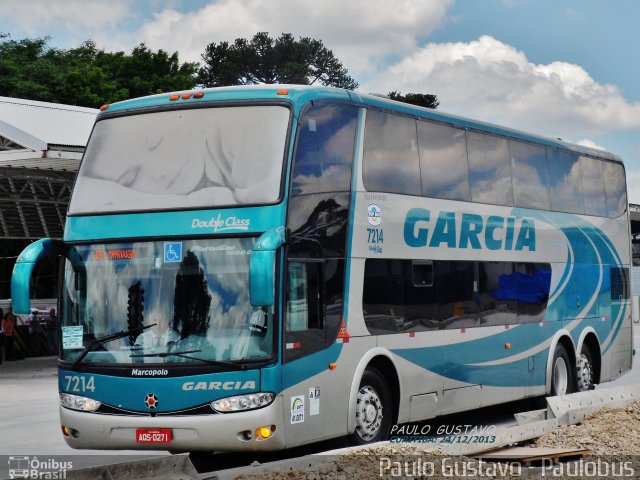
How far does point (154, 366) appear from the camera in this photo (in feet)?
38.2

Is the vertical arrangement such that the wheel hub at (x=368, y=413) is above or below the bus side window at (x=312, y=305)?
below

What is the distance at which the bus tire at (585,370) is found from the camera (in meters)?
19.0

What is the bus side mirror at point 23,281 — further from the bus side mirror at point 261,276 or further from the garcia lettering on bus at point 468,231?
the garcia lettering on bus at point 468,231

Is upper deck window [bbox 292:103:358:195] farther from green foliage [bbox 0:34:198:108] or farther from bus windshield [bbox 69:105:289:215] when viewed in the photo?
green foliage [bbox 0:34:198:108]

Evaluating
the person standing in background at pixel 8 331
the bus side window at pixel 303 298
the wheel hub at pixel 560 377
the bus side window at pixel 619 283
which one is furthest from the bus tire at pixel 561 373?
the person standing in background at pixel 8 331

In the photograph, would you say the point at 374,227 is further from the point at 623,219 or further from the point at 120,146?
the point at 623,219

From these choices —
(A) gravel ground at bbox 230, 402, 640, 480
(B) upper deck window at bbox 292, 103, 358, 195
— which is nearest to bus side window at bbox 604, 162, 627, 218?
(A) gravel ground at bbox 230, 402, 640, 480

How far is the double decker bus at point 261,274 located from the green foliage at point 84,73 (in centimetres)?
4492

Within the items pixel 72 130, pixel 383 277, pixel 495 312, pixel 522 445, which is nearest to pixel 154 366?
pixel 383 277

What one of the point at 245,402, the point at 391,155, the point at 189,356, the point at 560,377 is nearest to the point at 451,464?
the point at 245,402

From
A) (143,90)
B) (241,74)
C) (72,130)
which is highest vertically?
(241,74)

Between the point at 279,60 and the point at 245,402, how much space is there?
84.2 metres

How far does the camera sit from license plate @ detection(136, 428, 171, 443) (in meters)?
11.6

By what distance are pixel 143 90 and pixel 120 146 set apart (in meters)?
52.9
